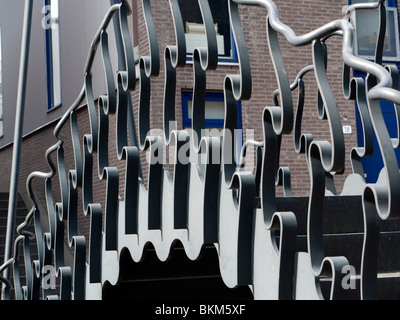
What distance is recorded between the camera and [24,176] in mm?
18078

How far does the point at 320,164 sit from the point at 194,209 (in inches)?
30.9

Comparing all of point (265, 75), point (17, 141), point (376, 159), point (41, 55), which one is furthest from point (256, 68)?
point (17, 141)

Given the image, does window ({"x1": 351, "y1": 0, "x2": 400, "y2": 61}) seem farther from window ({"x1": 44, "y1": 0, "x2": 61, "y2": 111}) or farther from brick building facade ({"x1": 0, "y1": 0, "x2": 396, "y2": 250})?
window ({"x1": 44, "y1": 0, "x2": 61, "y2": 111})

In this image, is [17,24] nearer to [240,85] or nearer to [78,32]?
[78,32]

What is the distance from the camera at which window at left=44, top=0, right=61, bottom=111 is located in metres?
16.5

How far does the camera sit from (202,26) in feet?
44.5

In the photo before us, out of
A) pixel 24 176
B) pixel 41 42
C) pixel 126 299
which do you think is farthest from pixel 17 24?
pixel 126 299

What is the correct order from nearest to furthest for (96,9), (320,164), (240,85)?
(320,164) → (240,85) → (96,9)

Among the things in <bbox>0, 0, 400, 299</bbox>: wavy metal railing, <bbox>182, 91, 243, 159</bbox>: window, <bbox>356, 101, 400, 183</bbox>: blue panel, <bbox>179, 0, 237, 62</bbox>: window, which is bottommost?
<bbox>0, 0, 400, 299</bbox>: wavy metal railing

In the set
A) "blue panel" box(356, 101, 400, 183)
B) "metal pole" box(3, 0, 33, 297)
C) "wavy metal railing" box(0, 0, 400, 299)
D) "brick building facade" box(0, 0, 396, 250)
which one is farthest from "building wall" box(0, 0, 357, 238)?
"wavy metal railing" box(0, 0, 400, 299)

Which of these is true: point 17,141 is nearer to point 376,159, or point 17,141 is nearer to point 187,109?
point 187,109

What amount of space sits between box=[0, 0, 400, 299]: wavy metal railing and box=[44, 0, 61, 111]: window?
1281 centimetres

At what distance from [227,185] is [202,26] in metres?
11.3

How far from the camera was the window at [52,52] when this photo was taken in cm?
1652
